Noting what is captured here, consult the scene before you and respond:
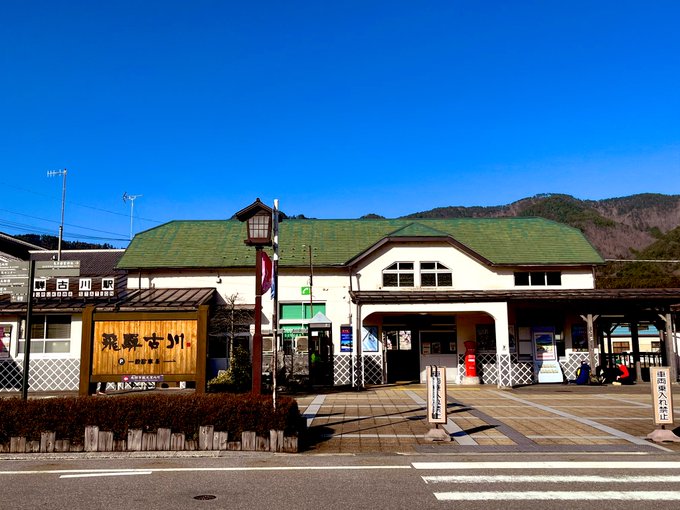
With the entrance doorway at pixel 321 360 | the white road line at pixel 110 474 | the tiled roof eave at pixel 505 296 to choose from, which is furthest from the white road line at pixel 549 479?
the tiled roof eave at pixel 505 296

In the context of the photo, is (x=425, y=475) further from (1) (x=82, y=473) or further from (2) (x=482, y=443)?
(1) (x=82, y=473)

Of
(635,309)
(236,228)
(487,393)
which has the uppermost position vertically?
(236,228)

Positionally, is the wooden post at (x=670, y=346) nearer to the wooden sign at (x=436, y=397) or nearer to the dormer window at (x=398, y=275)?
the dormer window at (x=398, y=275)

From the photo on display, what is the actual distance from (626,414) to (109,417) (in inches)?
489

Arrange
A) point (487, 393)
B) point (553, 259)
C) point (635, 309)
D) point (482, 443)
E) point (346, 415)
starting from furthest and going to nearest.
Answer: point (553, 259), point (635, 309), point (487, 393), point (346, 415), point (482, 443)

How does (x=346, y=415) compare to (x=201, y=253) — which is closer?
(x=346, y=415)

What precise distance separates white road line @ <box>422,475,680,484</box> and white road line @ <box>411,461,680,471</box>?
589 millimetres

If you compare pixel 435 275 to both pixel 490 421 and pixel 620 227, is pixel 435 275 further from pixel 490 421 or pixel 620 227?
pixel 620 227

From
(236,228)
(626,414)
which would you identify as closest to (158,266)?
(236,228)

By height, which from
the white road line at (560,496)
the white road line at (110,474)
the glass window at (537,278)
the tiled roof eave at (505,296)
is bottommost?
the white road line at (110,474)

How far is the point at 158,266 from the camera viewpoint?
26594 millimetres

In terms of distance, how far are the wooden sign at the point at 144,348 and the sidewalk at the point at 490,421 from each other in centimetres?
338

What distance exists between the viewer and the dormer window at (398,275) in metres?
26.0

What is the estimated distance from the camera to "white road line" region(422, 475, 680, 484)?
7.91m
